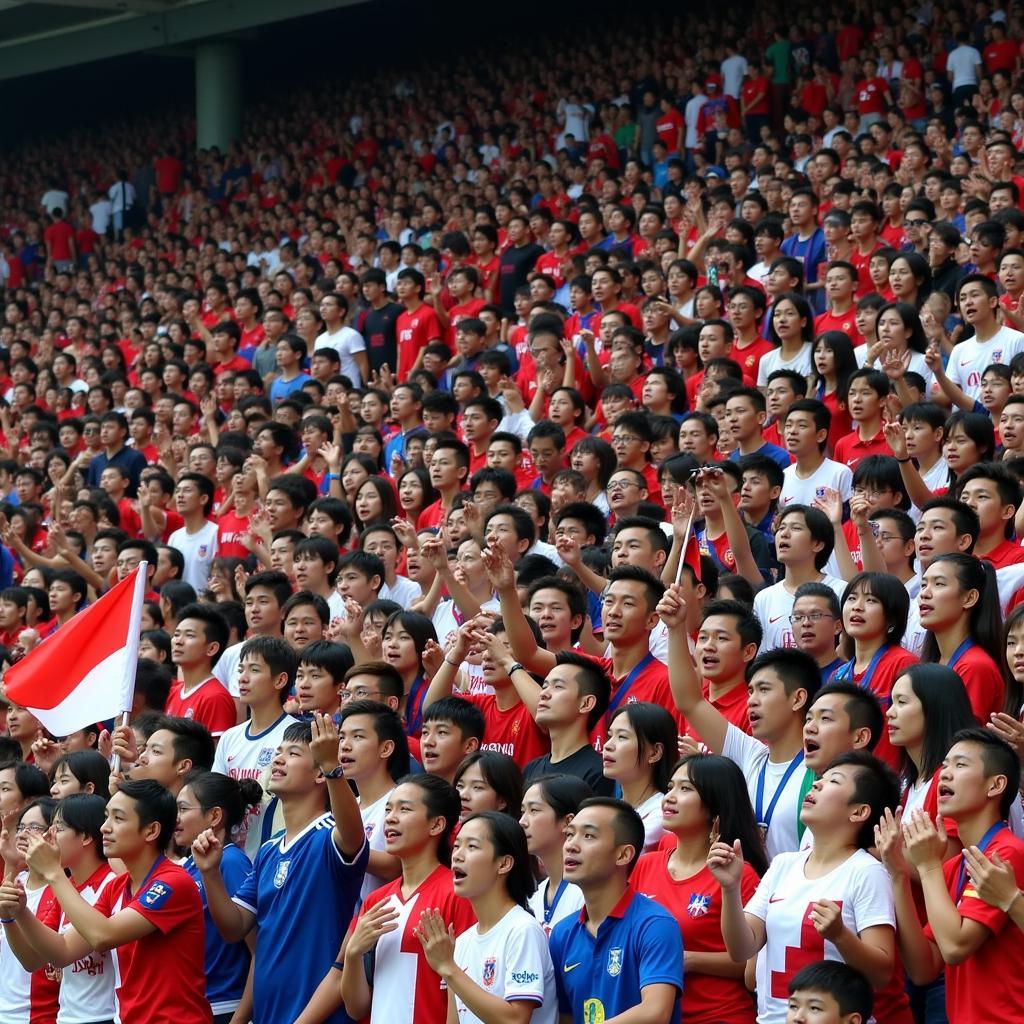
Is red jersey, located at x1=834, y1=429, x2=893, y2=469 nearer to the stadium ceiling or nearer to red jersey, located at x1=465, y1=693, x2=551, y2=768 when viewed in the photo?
red jersey, located at x1=465, y1=693, x2=551, y2=768

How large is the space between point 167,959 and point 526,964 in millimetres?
1419

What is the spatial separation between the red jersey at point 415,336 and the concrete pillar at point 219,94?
1081 centimetres

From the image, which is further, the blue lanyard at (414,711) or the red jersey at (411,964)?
the blue lanyard at (414,711)

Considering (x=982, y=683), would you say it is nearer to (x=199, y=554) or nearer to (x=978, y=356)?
(x=978, y=356)

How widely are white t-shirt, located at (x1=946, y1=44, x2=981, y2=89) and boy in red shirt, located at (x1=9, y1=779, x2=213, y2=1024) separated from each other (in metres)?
11.6

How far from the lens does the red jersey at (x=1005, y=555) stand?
622 centimetres

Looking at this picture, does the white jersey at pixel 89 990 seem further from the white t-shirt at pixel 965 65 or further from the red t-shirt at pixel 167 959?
the white t-shirt at pixel 965 65

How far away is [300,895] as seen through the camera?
17.4 ft

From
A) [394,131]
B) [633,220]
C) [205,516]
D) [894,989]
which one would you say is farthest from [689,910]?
[394,131]

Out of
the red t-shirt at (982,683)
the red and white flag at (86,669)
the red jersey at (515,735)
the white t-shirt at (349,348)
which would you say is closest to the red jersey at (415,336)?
the white t-shirt at (349,348)

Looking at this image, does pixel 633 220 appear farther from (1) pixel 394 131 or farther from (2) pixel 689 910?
(2) pixel 689 910

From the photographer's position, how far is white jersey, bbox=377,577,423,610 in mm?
8133

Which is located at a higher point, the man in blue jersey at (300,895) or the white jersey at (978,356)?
the white jersey at (978,356)

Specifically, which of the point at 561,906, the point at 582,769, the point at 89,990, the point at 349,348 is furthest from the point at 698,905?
the point at 349,348
